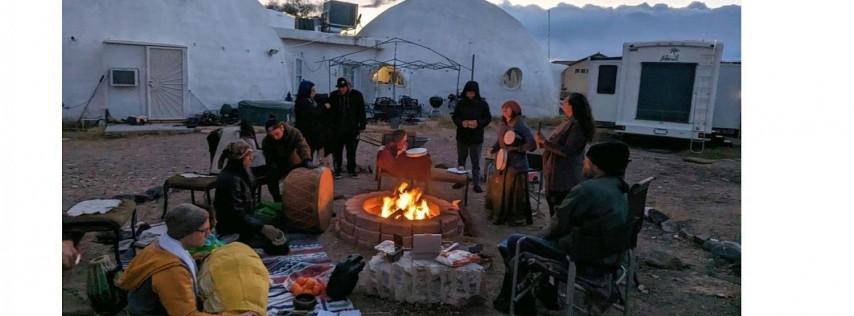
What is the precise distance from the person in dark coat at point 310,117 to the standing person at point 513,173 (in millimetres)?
2871

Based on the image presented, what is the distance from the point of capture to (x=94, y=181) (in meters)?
7.61

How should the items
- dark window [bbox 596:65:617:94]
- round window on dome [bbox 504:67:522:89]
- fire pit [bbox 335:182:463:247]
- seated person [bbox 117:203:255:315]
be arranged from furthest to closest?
round window on dome [bbox 504:67:522:89]
dark window [bbox 596:65:617:94]
fire pit [bbox 335:182:463:247]
seated person [bbox 117:203:255:315]

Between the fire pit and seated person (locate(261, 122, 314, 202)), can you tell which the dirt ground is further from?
seated person (locate(261, 122, 314, 202))

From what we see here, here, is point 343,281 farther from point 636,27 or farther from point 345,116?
point 636,27

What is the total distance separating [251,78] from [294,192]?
12.5 metres

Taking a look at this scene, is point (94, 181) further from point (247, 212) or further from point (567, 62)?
point (567, 62)

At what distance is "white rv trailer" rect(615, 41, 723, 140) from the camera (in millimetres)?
12336

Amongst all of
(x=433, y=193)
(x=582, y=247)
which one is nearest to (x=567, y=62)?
(x=433, y=193)

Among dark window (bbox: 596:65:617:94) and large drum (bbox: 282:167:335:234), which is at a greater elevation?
dark window (bbox: 596:65:617:94)

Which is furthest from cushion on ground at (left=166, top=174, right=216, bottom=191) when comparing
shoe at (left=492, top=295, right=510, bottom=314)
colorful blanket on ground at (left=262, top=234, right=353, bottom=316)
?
shoe at (left=492, top=295, right=510, bottom=314)

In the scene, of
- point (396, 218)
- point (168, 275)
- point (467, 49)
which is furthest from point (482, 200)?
point (467, 49)

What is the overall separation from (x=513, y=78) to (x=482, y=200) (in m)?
15.5

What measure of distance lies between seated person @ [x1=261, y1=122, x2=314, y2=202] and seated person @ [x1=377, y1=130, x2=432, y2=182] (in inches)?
36.6
